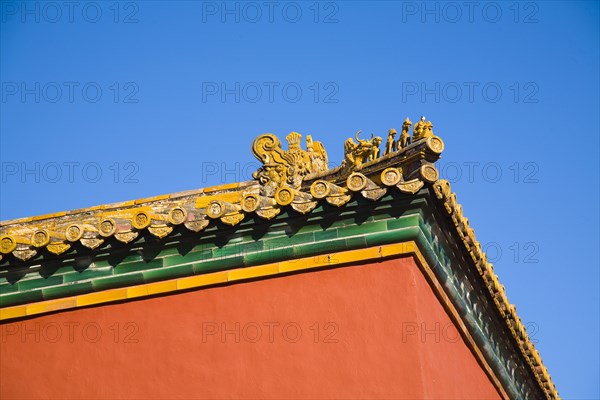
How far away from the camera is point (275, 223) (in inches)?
306

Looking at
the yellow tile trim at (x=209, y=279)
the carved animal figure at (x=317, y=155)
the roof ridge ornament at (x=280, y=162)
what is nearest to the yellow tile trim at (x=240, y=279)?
the yellow tile trim at (x=209, y=279)

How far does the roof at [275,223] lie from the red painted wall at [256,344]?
0.45 ft

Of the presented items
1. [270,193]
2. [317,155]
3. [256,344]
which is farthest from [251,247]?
[317,155]

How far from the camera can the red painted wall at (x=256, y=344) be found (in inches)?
288

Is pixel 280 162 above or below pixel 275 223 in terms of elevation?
above

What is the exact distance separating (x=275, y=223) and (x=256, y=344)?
0.87 meters

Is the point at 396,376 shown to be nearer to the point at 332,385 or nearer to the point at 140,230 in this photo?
the point at 332,385

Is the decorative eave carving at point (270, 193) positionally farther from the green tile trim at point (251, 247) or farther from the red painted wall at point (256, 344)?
the red painted wall at point (256, 344)

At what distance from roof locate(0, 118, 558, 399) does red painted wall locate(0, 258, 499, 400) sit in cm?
14

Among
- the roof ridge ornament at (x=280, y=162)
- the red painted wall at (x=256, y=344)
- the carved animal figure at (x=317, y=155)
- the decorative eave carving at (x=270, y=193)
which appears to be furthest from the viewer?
the carved animal figure at (x=317, y=155)

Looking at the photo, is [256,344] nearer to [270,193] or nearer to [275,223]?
[275,223]

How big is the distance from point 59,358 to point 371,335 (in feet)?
7.50

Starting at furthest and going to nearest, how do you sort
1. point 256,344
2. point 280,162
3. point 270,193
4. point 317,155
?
point 317,155
point 280,162
point 270,193
point 256,344

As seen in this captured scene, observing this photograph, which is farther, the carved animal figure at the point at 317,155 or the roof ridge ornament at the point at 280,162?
the carved animal figure at the point at 317,155
